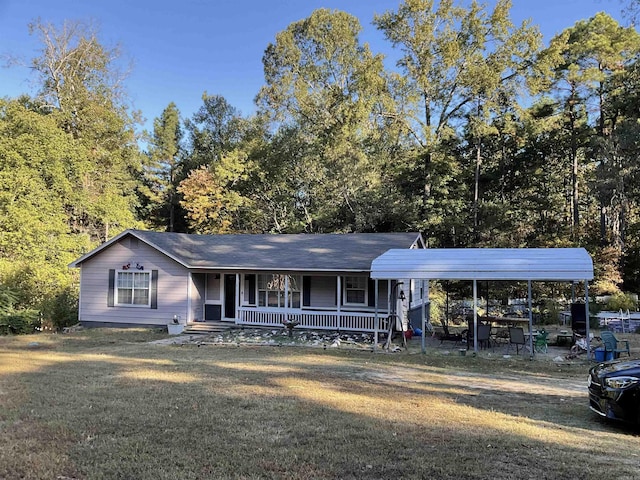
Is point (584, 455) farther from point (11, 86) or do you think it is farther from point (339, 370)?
point (11, 86)

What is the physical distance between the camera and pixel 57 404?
266 inches

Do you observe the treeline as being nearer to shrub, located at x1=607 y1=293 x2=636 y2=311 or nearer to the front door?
shrub, located at x1=607 y1=293 x2=636 y2=311

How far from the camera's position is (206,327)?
18406 mm

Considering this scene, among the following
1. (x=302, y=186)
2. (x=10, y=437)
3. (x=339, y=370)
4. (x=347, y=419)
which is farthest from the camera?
(x=302, y=186)

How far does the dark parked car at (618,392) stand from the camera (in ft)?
19.2

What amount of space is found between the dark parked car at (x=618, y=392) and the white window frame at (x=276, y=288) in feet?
43.1

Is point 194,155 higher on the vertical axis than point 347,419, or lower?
higher

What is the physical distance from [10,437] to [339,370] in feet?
21.3

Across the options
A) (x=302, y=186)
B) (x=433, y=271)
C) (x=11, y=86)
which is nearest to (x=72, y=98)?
(x=11, y=86)

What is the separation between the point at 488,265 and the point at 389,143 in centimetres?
1891

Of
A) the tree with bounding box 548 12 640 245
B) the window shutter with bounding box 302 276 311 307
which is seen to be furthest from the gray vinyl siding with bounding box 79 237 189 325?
the tree with bounding box 548 12 640 245

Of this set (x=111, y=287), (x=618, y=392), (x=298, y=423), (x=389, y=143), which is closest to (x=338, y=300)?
(x=111, y=287)

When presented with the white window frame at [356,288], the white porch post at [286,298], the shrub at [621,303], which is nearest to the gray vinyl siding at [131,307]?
the white porch post at [286,298]

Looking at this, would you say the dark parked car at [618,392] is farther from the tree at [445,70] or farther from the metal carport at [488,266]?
the tree at [445,70]
